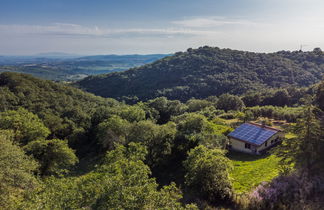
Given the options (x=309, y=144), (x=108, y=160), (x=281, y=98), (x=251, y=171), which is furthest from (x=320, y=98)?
(x=281, y=98)

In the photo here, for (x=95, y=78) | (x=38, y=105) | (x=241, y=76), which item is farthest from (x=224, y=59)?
(x=38, y=105)

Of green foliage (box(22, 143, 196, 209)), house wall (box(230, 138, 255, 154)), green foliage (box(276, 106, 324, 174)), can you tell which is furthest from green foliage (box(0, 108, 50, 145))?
green foliage (box(276, 106, 324, 174))

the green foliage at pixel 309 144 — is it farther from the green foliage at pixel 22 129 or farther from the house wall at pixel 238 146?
the green foliage at pixel 22 129

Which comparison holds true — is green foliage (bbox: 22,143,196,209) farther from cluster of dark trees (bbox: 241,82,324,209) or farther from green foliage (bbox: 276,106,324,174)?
green foliage (bbox: 276,106,324,174)

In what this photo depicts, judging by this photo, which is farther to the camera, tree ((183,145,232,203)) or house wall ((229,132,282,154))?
house wall ((229,132,282,154))

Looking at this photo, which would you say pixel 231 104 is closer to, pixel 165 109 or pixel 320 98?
pixel 165 109

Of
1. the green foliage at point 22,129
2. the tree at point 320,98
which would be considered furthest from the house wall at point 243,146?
the green foliage at point 22,129
